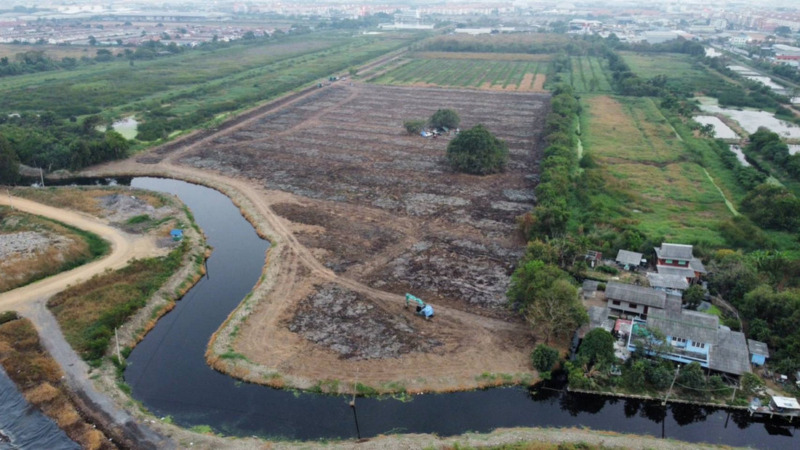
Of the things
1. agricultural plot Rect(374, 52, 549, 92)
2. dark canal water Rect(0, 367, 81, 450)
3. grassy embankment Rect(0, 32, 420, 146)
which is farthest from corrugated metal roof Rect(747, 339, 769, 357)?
agricultural plot Rect(374, 52, 549, 92)

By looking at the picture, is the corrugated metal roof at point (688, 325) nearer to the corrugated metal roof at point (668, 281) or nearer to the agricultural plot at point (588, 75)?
the corrugated metal roof at point (668, 281)

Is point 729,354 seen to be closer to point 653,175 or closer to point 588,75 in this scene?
point 653,175

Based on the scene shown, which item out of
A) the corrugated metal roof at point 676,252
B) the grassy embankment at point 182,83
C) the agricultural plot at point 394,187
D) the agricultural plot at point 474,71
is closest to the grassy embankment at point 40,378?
the agricultural plot at point 394,187

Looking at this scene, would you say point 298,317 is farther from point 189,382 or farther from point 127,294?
point 127,294

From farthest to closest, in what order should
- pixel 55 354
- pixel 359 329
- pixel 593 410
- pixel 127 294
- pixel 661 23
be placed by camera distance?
pixel 661 23
pixel 127 294
pixel 359 329
pixel 55 354
pixel 593 410

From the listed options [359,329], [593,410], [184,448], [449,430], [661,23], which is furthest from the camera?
[661,23]

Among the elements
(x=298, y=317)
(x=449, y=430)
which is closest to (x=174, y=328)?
(x=298, y=317)

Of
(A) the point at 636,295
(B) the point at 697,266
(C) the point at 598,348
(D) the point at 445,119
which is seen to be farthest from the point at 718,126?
(C) the point at 598,348
